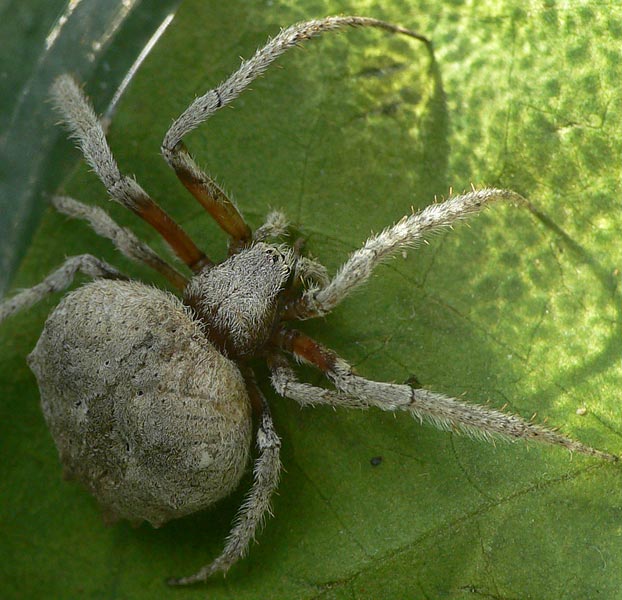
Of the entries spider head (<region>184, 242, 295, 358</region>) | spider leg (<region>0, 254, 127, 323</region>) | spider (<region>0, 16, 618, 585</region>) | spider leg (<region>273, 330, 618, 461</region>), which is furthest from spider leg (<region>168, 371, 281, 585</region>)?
spider leg (<region>0, 254, 127, 323</region>)

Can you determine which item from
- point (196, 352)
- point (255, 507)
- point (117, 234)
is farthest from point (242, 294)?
point (255, 507)

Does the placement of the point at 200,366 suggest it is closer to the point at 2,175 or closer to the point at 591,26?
the point at 2,175

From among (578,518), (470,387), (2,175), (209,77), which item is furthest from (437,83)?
(2,175)

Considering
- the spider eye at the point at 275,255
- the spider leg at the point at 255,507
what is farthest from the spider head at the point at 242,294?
the spider leg at the point at 255,507

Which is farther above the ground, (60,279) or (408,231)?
(60,279)

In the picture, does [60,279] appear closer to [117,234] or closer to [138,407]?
[117,234]

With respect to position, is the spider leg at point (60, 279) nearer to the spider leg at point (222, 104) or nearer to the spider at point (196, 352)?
the spider at point (196, 352)
